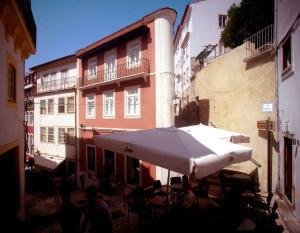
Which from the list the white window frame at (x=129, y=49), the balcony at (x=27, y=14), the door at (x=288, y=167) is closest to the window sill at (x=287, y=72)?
the door at (x=288, y=167)

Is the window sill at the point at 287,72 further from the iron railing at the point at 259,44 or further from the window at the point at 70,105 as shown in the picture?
the window at the point at 70,105

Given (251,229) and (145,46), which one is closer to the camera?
(251,229)

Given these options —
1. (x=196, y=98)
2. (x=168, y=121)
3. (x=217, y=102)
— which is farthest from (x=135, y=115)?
(x=217, y=102)

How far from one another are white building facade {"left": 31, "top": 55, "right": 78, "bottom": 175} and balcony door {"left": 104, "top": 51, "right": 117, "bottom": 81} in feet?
17.4

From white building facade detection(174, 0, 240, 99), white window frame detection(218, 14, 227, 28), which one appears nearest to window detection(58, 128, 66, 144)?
white building facade detection(174, 0, 240, 99)

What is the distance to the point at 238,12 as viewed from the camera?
56.4 feet

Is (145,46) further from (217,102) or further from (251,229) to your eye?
(251,229)

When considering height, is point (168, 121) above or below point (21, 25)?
below

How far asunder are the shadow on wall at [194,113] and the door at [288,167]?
5.92 m

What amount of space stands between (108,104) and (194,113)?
674cm

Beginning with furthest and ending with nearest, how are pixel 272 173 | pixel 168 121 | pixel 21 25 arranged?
pixel 168 121, pixel 272 173, pixel 21 25

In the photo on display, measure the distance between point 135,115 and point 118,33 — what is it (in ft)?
20.9

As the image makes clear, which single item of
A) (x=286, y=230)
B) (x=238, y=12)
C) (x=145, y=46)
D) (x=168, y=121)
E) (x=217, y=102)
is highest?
A: (x=238, y=12)

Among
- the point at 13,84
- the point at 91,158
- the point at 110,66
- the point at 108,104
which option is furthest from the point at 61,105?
the point at 13,84
